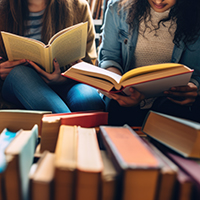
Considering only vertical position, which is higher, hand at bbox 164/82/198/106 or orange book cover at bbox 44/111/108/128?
hand at bbox 164/82/198/106

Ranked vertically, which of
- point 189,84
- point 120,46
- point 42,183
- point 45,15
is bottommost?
point 42,183

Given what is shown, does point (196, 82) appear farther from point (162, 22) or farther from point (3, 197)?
point (3, 197)

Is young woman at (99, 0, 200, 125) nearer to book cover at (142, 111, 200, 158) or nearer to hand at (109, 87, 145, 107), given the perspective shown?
hand at (109, 87, 145, 107)

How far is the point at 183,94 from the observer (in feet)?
2.35

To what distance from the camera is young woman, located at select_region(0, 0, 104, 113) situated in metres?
0.78

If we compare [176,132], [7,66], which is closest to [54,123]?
[176,132]

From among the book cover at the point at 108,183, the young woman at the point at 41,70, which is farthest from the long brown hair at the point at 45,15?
the book cover at the point at 108,183

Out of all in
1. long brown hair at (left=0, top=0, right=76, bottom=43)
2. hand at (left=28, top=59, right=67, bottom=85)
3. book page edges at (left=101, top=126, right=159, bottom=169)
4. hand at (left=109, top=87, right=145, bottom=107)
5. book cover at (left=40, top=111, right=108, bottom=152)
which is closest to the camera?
book page edges at (left=101, top=126, right=159, bottom=169)

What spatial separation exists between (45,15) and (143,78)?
66cm

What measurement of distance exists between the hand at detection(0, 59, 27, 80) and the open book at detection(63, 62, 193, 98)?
0.30 m

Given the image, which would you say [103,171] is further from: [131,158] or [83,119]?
[83,119]

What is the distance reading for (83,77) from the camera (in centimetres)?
63

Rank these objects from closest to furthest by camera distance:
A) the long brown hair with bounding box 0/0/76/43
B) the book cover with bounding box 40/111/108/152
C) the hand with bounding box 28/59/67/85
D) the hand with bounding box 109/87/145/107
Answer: the book cover with bounding box 40/111/108/152 < the hand with bounding box 109/87/145/107 < the hand with bounding box 28/59/67/85 < the long brown hair with bounding box 0/0/76/43

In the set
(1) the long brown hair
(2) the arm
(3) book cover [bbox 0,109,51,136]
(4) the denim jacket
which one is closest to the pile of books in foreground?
(3) book cover [bbox 0,109,51,136]
